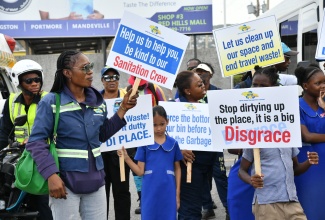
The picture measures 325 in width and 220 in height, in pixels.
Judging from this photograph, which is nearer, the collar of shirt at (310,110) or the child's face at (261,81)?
the child's face at (261,81)

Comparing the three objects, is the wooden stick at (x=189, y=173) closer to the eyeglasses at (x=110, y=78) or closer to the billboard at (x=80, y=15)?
the eyeglasses at (x=110, y=78)

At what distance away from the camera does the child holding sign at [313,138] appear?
533 centimetres

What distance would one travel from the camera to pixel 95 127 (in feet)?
15.3

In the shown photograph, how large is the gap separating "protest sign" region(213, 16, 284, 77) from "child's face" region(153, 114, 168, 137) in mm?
968

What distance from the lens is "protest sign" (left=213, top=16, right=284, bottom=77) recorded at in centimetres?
652

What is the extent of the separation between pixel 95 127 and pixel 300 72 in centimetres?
197

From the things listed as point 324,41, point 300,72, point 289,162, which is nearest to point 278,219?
point 289,162

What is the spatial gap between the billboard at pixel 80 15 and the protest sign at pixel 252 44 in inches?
590

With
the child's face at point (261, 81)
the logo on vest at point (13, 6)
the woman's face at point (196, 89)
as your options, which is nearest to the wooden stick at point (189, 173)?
the woman's face at point (196, 89)

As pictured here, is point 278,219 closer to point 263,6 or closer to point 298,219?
point 298,219

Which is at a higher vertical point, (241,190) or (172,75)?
(172,75)

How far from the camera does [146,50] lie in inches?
215

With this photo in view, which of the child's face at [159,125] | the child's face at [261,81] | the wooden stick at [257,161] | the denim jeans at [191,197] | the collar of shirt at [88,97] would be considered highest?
the child's face at [261,81]

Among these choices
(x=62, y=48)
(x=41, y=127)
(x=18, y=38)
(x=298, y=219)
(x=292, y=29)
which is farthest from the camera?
(x=62, y=48)
